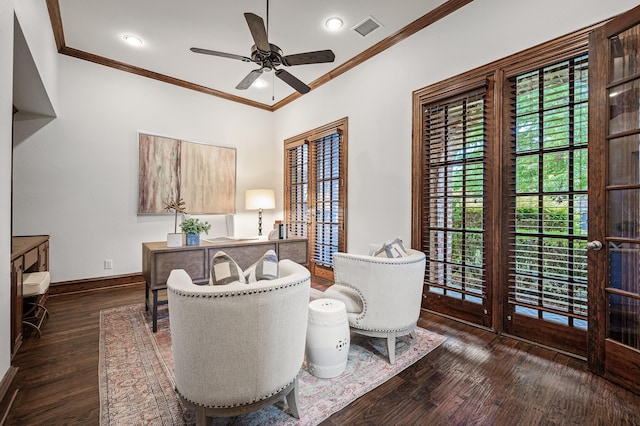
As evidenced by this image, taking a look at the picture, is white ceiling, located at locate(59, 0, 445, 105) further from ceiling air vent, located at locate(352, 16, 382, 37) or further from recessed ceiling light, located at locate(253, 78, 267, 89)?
recessed ceiling light, located at locate(253, 78, 267, 89)

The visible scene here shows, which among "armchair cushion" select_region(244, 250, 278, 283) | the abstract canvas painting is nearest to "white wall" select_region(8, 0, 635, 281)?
the abstract canvas painting

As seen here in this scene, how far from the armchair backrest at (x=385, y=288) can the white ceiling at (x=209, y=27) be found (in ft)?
8.37

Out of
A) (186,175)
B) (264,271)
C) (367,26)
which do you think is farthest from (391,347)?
(186,175)

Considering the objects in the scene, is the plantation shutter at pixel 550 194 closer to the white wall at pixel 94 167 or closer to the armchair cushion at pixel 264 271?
the armchair cushion at pixel 264 271

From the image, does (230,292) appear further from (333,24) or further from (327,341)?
(333,24)

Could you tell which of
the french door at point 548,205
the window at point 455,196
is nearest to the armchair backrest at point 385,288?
the window at point 455,196

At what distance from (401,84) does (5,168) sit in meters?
3.45

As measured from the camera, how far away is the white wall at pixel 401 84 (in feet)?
7.82

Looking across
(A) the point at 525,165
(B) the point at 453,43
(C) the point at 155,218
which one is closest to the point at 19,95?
(C) the point at 155,218

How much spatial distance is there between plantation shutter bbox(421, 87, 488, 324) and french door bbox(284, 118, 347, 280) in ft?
4.30

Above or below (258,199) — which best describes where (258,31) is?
above

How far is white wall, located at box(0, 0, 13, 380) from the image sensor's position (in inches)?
62.2

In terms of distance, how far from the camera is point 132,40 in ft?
11.6

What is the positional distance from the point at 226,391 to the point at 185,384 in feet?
0.66
